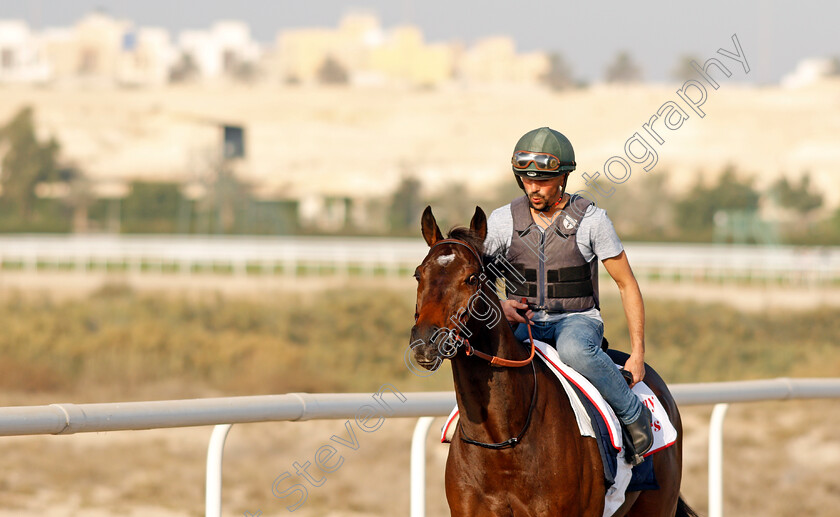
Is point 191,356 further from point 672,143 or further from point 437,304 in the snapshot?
point 672,143

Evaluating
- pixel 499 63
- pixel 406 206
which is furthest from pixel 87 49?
pixel 406 206

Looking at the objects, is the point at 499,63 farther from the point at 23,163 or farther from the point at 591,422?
the point at 591,422

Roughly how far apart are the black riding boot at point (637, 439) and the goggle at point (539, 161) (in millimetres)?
995

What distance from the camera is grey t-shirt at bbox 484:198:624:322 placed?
164 inches

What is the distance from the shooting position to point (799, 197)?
59188 mm

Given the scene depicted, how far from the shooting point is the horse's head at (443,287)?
3.37m

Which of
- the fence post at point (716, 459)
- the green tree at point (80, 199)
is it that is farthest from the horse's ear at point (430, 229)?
the green tree at point (80, 199)

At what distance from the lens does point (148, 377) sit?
19125 millimetres

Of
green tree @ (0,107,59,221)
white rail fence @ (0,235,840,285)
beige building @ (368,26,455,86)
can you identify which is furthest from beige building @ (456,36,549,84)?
white rail fence @ (0,235,840,285)

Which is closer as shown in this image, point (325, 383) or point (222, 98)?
point (325, 383)

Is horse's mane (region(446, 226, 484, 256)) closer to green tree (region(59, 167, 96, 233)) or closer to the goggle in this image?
the goggle

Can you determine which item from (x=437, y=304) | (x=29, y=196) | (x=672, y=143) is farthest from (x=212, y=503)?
(x=672, y=143)

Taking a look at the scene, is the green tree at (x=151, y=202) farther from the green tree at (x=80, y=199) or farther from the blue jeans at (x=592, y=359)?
the blue jeans at (x=592, y=359)

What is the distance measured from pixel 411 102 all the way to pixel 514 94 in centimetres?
1056
